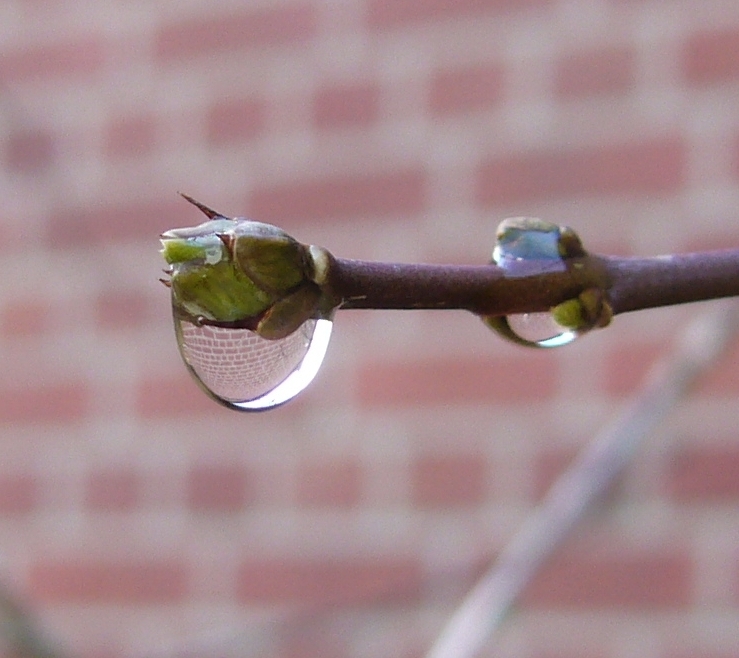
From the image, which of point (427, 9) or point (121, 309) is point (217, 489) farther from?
point (427, 9)

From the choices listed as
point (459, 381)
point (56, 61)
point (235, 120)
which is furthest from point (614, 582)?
point (56, 61)

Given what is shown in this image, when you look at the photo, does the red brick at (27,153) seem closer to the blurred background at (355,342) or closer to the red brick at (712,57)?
the blurred background at (355,342)

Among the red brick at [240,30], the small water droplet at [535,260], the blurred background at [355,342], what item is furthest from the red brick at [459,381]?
the small water droplet at [535,260]

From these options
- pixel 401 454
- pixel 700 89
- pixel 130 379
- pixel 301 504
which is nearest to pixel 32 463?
pixel 130 379

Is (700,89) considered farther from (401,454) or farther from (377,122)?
(401,454)

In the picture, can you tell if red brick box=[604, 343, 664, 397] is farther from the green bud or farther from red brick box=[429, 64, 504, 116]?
the green bud
